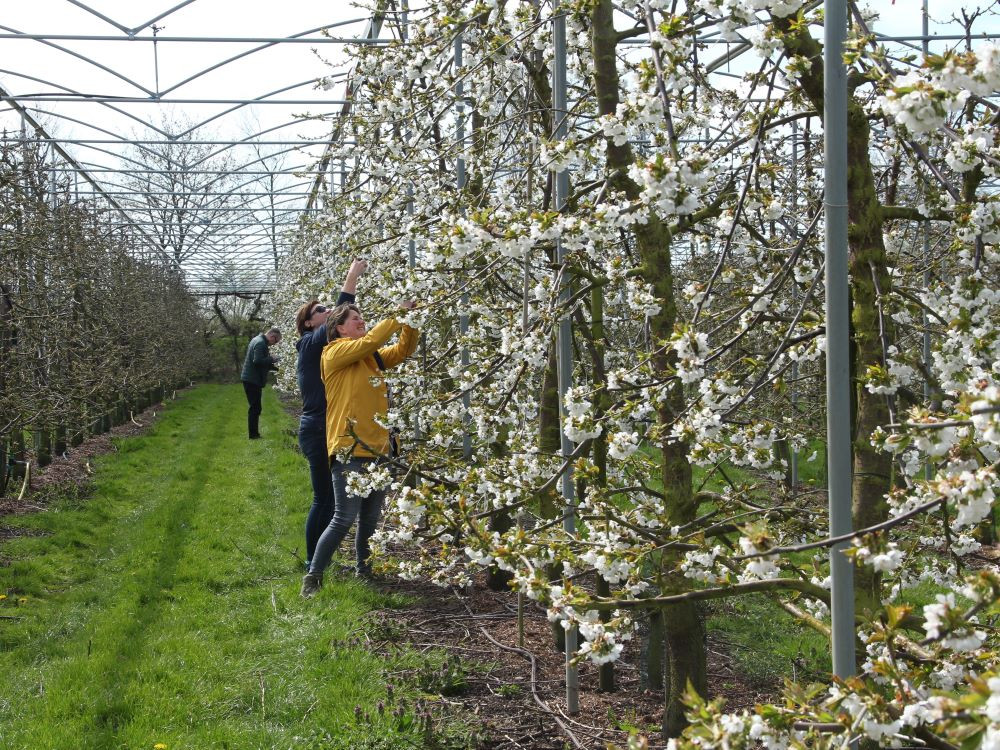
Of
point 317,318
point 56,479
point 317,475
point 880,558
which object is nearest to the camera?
point 880,558

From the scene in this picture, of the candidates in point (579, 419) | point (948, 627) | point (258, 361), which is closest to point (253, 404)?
point (258, 361)

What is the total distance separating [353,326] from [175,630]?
1.88m

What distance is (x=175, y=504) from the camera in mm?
8461

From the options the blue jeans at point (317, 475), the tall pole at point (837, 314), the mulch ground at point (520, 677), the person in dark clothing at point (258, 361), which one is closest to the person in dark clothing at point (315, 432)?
the blue jeans at point (317, 475)

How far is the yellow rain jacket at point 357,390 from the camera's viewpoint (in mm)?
5062

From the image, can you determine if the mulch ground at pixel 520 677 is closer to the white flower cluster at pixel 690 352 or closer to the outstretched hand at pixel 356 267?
the white flower cluster at pixel 690 352

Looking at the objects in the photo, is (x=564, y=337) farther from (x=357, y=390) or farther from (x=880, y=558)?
(x=357, y=390)

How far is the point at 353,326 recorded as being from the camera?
207 inches

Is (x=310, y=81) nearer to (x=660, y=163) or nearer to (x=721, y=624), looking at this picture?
(x=721, y=624)

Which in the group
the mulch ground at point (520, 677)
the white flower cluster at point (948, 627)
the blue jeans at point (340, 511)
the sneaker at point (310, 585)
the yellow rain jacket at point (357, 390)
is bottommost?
the mulch ground at point (520, 677)

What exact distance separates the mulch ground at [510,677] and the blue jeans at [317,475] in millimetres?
541

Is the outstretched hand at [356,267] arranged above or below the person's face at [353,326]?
above

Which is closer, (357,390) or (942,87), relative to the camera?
(942,87)

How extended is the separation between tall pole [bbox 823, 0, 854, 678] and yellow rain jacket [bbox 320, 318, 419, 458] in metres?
3.28
